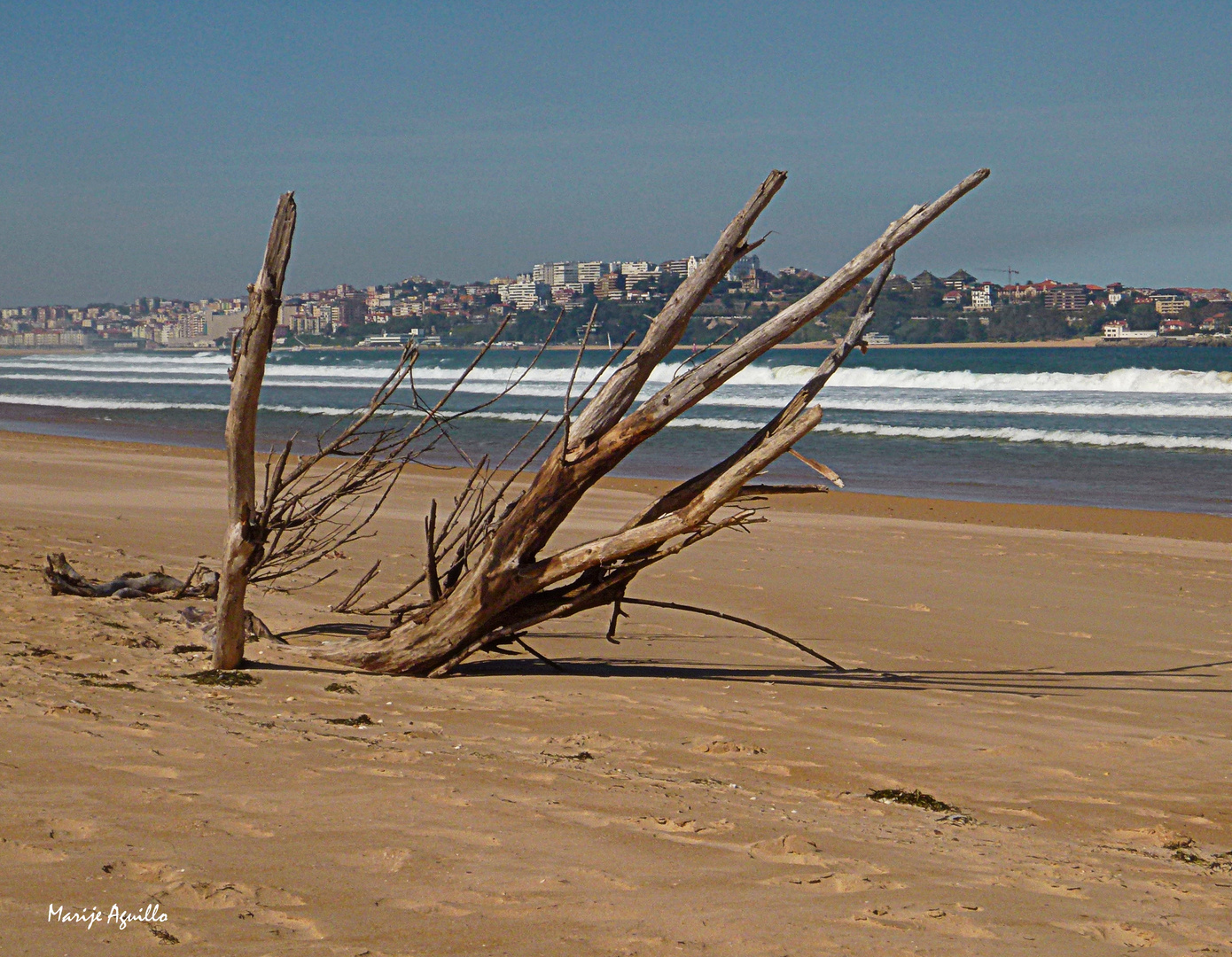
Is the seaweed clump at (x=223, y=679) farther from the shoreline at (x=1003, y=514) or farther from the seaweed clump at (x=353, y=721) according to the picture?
the shoreline at (x=1003, y=514)

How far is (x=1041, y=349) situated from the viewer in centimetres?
9906

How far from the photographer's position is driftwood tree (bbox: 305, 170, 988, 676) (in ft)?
16.3

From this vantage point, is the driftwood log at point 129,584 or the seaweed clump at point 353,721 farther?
the driftwood log at point 129,584

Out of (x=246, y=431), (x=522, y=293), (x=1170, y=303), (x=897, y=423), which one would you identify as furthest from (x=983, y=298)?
(x=246, y=431)

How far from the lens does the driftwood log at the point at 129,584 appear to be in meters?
6.22

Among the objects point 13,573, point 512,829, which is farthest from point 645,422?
point 13,573

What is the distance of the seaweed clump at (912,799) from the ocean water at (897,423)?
2.09 metres

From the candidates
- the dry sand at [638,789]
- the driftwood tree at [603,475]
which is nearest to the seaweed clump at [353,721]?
the dry sand at [638,789]

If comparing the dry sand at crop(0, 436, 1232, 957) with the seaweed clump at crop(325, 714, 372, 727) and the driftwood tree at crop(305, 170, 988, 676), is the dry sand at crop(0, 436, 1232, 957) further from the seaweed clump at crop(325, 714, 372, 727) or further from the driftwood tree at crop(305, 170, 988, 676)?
the driftwood tree at crop(305, 170, 988, 676)

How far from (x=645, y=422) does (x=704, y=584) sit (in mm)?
3584

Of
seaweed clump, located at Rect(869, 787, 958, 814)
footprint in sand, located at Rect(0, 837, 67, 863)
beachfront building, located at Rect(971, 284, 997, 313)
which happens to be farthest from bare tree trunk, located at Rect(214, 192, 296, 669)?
beachfront building, located at Rect(971, 284, 997, 313)

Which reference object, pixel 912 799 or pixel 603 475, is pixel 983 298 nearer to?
pixel 603 475

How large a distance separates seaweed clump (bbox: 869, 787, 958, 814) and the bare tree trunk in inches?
102

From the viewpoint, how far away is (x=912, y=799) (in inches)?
150
